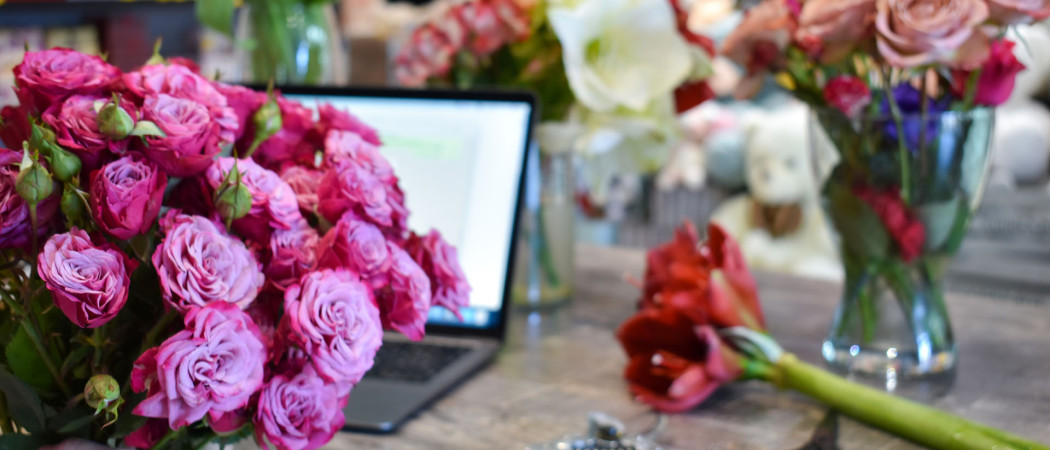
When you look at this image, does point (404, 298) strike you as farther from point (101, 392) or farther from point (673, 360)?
point (673, 360)

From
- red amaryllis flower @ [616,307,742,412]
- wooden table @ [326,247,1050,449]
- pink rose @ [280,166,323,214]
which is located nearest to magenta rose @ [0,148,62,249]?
pink rose @ [280,166,323,214]

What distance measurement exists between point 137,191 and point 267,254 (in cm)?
7

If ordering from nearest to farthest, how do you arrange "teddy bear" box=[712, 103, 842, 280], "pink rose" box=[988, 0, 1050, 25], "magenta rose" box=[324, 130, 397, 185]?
"magenta rose" box=[324, 130, 397, 185]
"pink rose" box=[988, 0, 1050, 25]
"teddy bear" box=[712, 103, 842, 280]

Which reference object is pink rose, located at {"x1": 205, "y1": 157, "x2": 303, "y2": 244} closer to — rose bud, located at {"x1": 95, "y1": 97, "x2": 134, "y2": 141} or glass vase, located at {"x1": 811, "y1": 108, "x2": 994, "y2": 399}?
rose bud, located at {"x1": 95, "y1": 97, "x2": 134, "y2": 141}

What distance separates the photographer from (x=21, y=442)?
440 mm

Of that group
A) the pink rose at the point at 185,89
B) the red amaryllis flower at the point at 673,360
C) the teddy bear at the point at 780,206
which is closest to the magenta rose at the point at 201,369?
the pink rose at the point at 185,89

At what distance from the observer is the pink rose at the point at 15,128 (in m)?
0.46

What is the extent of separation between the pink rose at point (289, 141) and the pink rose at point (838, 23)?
362mm

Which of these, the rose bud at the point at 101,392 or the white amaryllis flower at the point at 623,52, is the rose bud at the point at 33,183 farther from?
the white amaryllis flower at the point at 623,52

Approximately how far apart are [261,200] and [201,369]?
87 millimetres

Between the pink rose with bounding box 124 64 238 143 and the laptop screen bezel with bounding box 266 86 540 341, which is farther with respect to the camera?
the laptop screen bezel with bounding box 266 86 540 341

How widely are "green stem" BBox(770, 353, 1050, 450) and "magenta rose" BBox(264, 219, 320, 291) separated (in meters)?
0.38

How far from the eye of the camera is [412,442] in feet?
2.06

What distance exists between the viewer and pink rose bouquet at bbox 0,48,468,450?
40 cm
